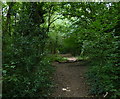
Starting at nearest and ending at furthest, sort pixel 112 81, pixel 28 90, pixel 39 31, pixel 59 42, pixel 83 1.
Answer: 1. pixel 28 90
2. pixel 112 81
3. pixel 39 31
4. pixel 83 1
5. pixel 59 42

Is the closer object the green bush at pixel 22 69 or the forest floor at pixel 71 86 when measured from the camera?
the green bush at pixel 22 69

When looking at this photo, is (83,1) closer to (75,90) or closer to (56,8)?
(56,8)

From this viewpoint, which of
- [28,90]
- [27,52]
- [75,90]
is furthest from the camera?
[75,90]

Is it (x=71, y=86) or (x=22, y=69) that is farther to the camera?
(x=71, y=86)

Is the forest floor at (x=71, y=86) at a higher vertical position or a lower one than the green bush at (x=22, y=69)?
lower

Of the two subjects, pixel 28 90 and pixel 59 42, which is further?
pixel 59 42

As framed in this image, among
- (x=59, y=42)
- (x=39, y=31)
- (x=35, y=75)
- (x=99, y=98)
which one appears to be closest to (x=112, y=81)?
(x=99, y=98)

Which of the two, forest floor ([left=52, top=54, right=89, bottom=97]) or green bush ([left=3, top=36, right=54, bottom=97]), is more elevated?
green bush ([left=3, top=36, right=54, bottom=97])

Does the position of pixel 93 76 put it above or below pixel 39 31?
below

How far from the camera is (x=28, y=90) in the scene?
8.78 ft

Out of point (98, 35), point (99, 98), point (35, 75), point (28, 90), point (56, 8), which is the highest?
point (56, 8)

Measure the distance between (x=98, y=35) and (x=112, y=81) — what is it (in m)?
1.21

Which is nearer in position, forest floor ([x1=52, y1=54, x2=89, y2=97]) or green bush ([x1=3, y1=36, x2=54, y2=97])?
green bush ([x1=3, y1=36, x2=54, y2=97])

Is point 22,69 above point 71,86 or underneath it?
above
